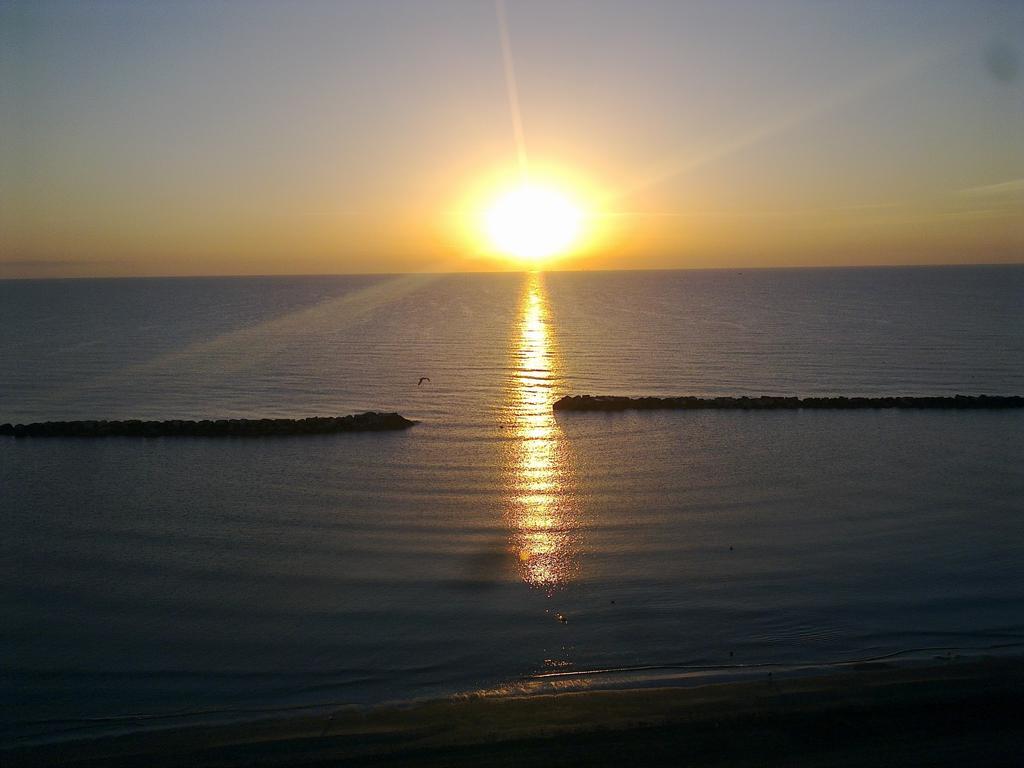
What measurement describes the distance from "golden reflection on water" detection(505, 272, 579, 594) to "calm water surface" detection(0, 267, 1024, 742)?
0.10 m

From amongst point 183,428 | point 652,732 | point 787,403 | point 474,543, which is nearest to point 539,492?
point 474,543

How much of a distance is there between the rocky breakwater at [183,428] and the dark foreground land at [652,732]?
18.2m

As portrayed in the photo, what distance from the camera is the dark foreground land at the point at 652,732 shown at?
936cm

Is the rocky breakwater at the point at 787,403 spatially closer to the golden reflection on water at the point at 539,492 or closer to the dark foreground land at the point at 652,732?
the golden reflection on water at the point at 539,492

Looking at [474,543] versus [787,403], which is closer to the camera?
[474,543]

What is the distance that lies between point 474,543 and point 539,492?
13.5 ft

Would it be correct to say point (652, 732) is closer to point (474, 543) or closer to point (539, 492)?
point (474, 543)

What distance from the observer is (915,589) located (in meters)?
14.3

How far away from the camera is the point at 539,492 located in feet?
68.3

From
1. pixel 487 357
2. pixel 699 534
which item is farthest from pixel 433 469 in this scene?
pixel 487 357

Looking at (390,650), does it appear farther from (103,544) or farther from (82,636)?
(103,544)

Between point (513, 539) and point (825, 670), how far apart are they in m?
7.50

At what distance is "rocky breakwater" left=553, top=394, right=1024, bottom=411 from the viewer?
1231 inches

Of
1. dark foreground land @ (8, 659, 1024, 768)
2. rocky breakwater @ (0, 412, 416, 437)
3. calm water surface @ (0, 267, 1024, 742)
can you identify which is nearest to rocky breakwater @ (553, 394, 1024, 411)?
calm water surface @ (0, 267, 1024, 742)
